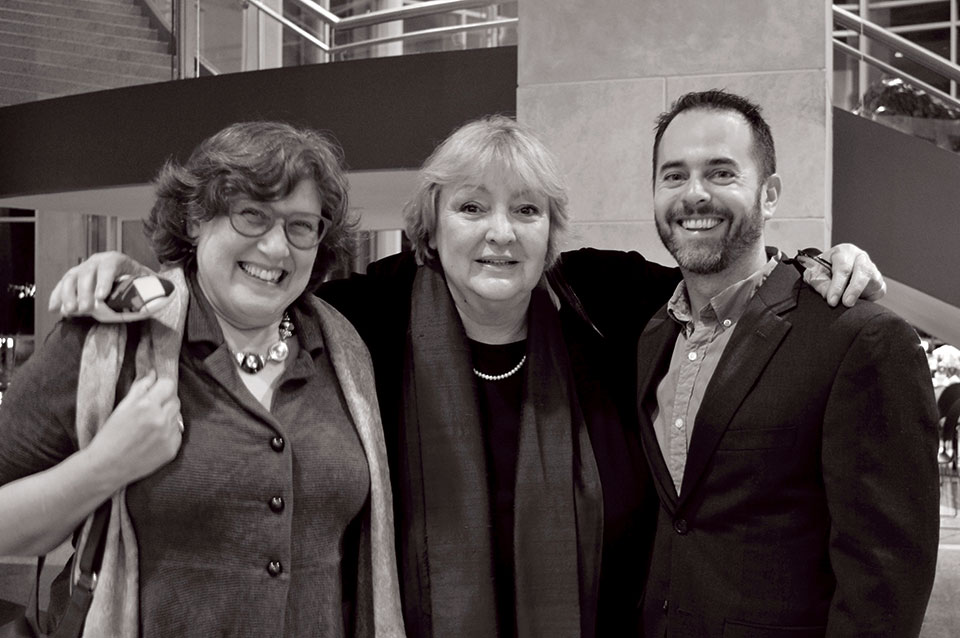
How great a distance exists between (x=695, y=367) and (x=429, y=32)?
17.6 ft

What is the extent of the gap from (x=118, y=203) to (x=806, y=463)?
259 inches

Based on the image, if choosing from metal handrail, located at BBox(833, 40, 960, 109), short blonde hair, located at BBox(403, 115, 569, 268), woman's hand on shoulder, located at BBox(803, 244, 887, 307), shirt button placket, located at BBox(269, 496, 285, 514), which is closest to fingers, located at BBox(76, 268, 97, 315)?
shirt button placket, located at BBox(269, 496, 285, 514)

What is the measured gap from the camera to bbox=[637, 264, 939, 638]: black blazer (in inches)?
64.9

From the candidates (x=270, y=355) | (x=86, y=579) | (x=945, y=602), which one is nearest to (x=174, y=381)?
(x=270, y=355)

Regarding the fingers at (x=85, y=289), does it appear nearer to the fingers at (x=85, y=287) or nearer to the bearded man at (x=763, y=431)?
the fingers at (x=85, y=287)

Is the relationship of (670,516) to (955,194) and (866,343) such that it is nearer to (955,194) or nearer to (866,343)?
(866,343)

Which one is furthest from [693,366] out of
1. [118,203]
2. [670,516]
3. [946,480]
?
[118,203]

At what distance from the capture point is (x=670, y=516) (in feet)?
6.26

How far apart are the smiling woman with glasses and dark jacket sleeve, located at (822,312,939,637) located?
2.87 feet

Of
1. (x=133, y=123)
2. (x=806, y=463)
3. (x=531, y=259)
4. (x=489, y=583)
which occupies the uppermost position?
(x=133, y=123)

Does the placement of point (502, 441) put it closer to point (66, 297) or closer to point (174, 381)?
point (174, 381)

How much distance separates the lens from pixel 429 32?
6805 mm

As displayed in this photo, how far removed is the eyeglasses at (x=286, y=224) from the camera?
182 cm

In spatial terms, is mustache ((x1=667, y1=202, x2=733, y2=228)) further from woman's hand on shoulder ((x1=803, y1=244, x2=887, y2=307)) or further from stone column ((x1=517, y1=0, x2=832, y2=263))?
stone column ((x1=517, y1=0, x2=832, y2=263))
